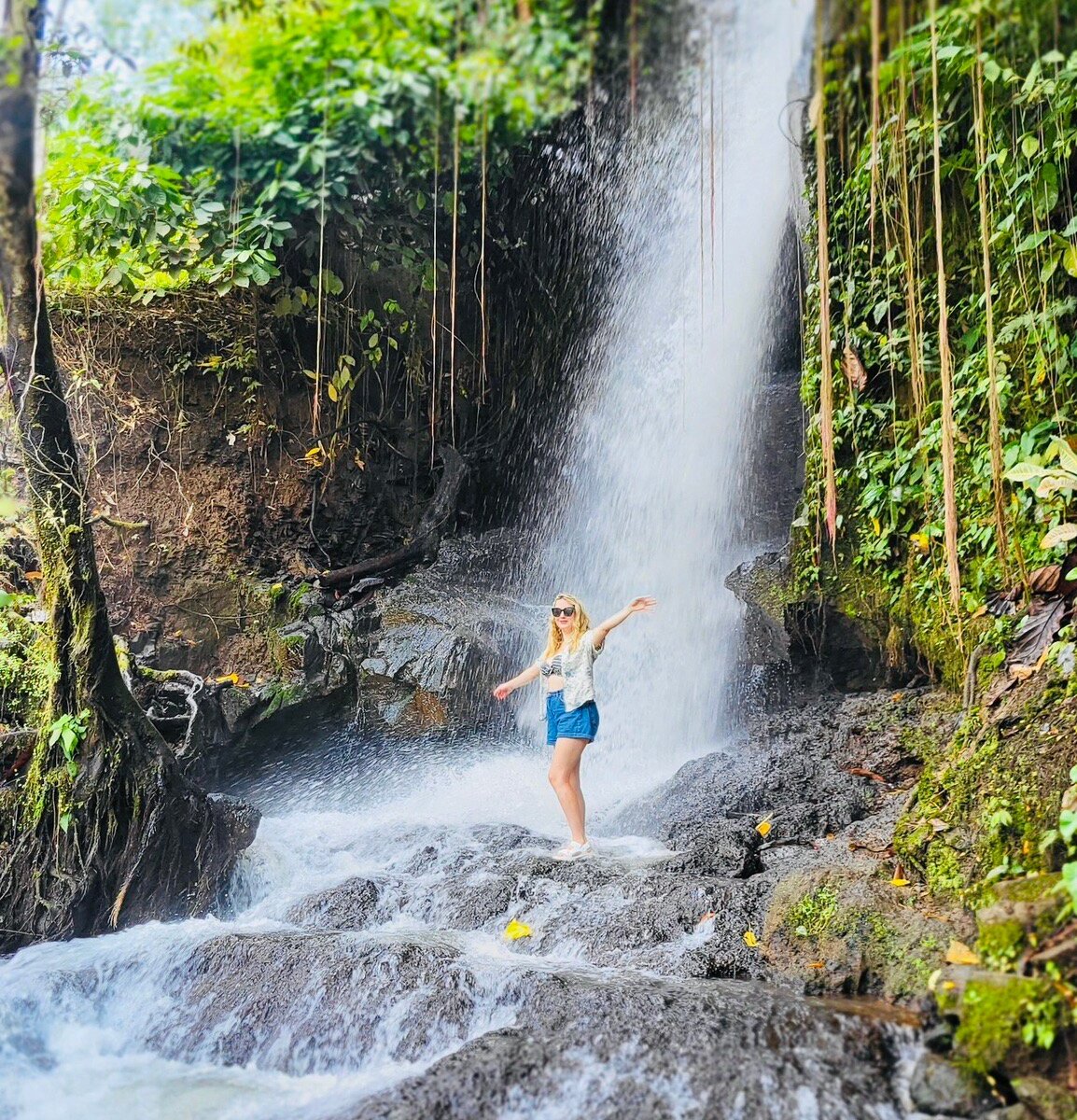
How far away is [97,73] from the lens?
5.81 metres

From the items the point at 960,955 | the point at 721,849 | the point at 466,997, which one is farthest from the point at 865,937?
the point at 466,997

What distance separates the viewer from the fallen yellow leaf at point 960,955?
11.0 feet

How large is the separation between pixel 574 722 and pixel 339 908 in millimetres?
1675

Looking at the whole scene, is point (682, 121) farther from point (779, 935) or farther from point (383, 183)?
point (779, 935)

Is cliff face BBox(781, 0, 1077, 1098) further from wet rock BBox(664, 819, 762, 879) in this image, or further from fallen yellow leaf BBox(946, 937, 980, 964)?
wet rock BBox(664, 819, 762, 879)

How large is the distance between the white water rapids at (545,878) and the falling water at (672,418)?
0.03m

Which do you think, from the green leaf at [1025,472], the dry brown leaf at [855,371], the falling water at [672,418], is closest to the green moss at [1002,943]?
the green leaf at [1025,472]

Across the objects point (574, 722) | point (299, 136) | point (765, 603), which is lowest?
point (574, 722)

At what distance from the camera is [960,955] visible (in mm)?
3416

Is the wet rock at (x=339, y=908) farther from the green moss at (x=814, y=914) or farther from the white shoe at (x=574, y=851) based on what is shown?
the green moss at (x=814, y=914)

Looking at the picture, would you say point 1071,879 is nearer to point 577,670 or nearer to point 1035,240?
point 577,670

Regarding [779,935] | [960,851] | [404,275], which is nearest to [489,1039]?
[779,935]

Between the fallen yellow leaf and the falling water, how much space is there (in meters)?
4.47

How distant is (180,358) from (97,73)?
3.74m
